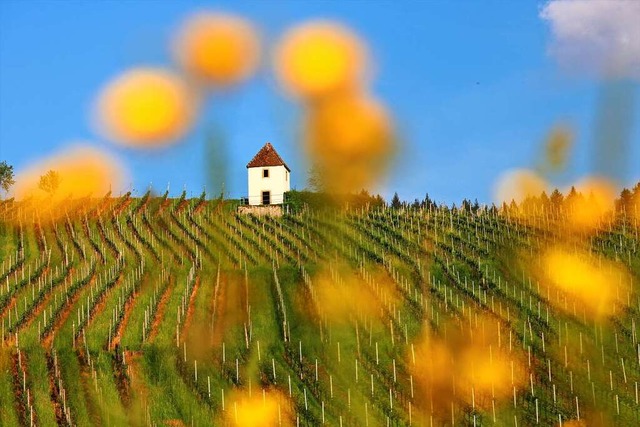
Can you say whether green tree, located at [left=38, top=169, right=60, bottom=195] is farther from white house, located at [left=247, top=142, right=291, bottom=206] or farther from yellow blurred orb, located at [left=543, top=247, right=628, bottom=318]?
yellow blurred orb, located at [left=543, top=247, right=628, bottom=318]

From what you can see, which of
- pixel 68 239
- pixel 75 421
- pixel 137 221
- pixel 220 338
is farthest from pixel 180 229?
pixel 75 421

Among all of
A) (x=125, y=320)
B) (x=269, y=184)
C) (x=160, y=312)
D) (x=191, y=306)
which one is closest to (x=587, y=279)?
(x=191, y=306)

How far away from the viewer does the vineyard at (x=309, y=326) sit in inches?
1131

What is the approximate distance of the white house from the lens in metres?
62.6

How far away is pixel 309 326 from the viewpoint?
36.3 metres

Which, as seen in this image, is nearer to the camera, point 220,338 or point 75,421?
point 75,421

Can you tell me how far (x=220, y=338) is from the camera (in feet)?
116

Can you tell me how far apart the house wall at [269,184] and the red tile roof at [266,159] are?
355 mm

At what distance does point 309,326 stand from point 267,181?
93.7 feet

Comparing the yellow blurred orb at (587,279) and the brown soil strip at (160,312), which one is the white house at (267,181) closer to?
the brown soil strip at (160,312)

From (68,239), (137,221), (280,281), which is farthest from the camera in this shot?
(137,221)

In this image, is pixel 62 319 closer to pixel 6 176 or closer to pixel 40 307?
pixel 40 307

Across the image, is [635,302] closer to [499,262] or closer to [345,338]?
[499,262]

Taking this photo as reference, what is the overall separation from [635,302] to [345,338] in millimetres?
16286
